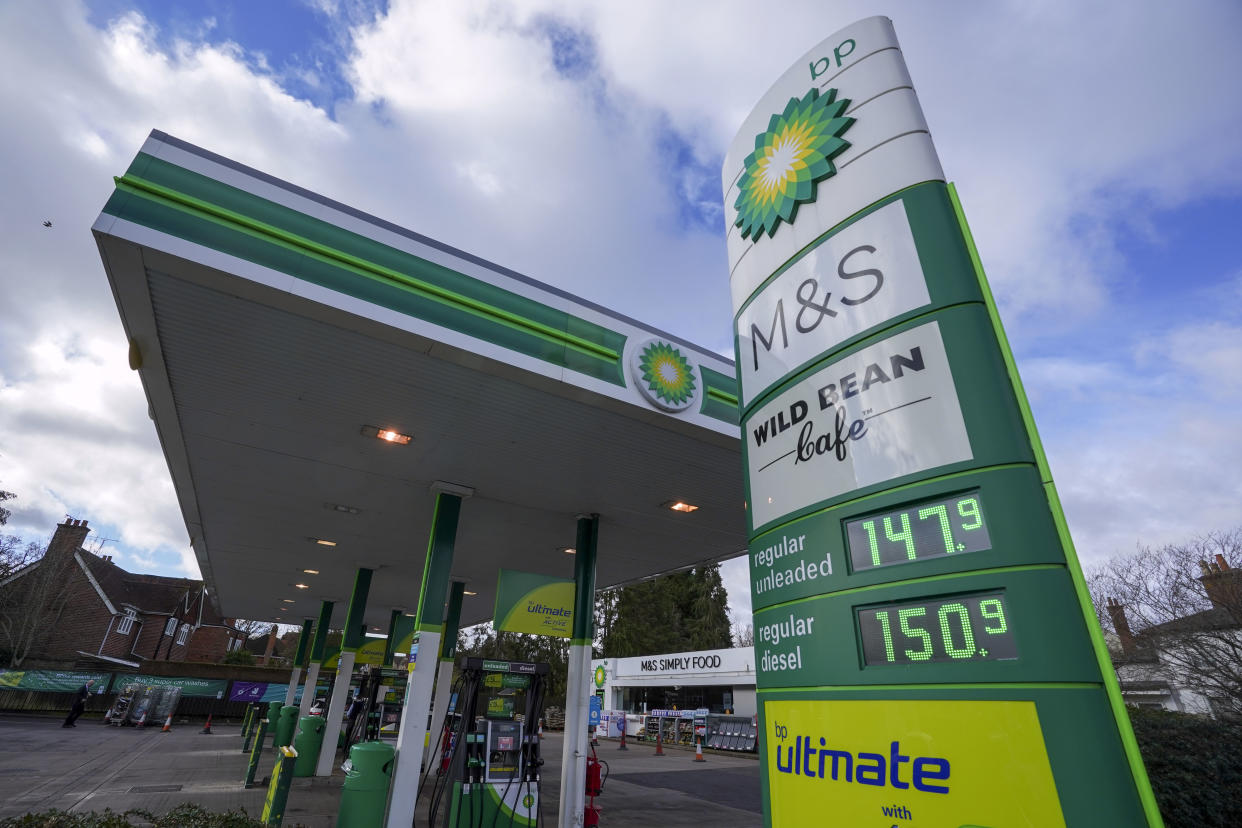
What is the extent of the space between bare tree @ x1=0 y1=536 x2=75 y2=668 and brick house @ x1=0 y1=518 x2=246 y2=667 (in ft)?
0.14

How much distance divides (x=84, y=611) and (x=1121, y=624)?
4986 cm

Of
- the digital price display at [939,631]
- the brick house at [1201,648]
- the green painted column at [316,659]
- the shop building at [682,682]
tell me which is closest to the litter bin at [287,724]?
the green painted column at [316,659]

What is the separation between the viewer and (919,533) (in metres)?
2.53

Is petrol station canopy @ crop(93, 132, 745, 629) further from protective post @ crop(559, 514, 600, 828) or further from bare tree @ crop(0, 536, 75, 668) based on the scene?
bare tree @ crop(0, 536, 75, 668)

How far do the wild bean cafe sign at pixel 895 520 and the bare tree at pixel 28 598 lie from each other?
135 ft

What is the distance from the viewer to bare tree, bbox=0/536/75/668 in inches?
1248

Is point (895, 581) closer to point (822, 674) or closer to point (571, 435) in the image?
point (822, 674)

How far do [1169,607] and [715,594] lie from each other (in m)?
37.5

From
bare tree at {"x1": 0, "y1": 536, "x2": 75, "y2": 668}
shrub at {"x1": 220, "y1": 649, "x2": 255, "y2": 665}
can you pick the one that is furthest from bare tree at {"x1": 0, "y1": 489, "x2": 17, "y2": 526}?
shrub at {"x1": 220, "y1": 649, "x2": 255, "y2": 665}

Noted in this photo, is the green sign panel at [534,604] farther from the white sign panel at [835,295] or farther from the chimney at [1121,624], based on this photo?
the chimney at [1121,624]

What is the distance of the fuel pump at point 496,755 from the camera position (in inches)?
304

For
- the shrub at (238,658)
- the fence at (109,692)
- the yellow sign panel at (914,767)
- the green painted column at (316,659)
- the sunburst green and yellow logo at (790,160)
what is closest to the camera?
the yellow sign panel at (914,767)

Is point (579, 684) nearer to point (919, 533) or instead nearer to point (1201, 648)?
point (919, 533)

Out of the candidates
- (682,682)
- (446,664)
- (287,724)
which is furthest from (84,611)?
(682,682)
